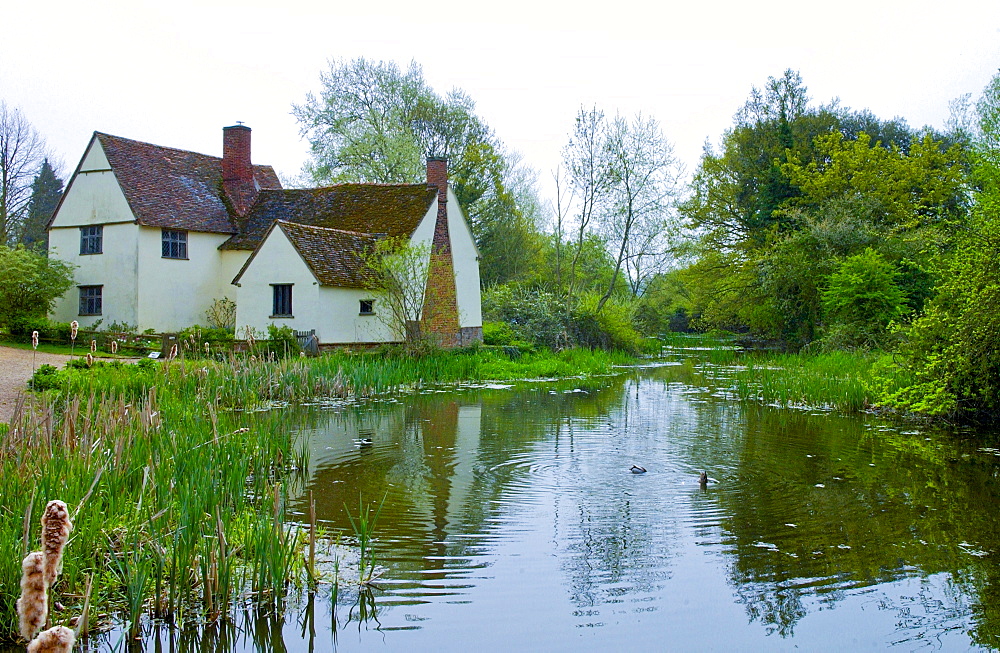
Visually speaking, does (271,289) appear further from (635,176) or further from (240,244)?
(635,176)

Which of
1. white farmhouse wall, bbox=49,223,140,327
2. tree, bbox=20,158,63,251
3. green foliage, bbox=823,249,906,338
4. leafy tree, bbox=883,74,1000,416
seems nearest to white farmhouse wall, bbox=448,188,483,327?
white farmhouse wall, bbox=49,223,140,327

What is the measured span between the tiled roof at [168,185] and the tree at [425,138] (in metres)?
12.2

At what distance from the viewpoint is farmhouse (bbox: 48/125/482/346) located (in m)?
27.6

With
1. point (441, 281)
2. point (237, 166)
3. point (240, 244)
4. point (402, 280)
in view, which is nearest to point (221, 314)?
point (240, 244)

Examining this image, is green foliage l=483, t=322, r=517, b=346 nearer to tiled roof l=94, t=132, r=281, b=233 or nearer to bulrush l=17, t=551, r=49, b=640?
tiled roof l=94, t=132, r=281, b=233

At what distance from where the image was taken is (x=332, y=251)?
93.2ft

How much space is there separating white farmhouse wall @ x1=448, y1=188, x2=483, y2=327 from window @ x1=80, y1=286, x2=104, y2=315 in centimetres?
1323

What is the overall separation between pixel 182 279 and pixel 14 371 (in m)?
13.9

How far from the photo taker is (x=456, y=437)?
13.4 meters

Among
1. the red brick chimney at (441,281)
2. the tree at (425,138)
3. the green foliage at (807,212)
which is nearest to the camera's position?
the green foliage at (807,212)

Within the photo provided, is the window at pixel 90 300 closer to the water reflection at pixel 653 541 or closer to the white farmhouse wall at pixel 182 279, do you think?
the white farmhouse wall at pixel 182 279

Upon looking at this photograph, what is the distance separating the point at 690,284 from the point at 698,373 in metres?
11.4

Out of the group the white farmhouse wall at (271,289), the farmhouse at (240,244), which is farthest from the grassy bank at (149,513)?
the farmhouse at (240,244)

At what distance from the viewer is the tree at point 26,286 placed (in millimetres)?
26734
